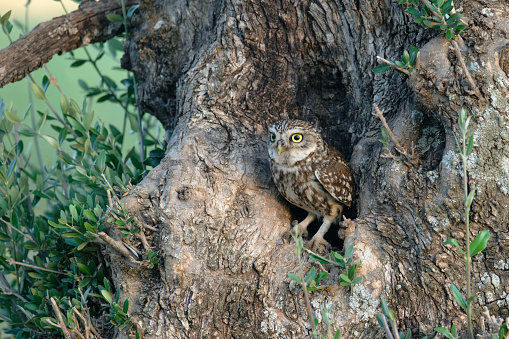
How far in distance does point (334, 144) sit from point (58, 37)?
224 centimetres

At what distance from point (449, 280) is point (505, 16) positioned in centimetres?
143

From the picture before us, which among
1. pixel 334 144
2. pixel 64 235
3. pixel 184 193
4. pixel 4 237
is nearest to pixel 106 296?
pixel 64 235

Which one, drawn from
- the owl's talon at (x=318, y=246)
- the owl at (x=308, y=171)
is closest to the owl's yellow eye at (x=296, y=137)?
the owl at (x=308, y=171)

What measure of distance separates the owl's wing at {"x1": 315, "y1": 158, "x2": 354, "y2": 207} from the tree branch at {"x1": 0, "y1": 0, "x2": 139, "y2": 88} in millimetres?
2086

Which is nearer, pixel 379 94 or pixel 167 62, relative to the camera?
pixel 379 94

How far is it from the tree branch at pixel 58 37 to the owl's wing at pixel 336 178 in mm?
2086

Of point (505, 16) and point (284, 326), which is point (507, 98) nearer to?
point (505, 16)

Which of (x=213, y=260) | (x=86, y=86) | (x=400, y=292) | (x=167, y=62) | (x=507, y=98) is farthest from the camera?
(x=86, y=86)

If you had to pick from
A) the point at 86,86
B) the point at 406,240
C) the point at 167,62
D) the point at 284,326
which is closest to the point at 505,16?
the point at 406,240

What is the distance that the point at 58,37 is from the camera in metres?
3.50

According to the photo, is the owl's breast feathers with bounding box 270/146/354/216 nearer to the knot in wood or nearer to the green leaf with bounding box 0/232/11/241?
the knot in wood

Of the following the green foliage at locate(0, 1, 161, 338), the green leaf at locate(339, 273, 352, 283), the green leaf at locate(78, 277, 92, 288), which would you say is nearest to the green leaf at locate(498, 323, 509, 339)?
the green leaf at locate(339, 273, 352, 283)

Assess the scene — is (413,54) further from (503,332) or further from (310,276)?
(503,332)

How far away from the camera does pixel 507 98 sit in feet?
7.77
